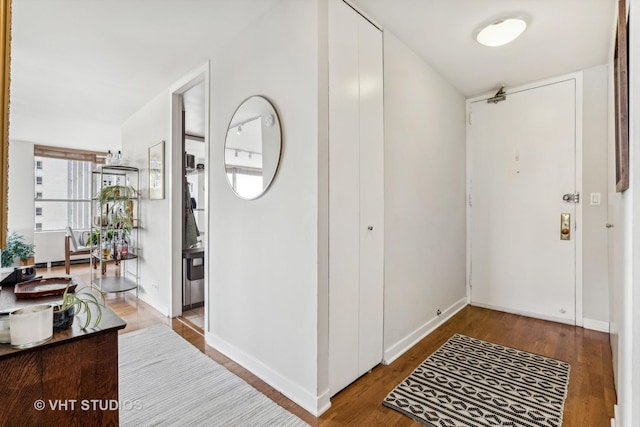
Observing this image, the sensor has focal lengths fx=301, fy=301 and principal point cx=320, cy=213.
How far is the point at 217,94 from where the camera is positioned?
8.27 ft

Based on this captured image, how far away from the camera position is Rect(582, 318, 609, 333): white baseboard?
110 inches

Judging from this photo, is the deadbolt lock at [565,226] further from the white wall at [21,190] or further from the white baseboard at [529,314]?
the white wall at [21,190]

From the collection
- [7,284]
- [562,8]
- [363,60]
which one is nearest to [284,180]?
[363,60]

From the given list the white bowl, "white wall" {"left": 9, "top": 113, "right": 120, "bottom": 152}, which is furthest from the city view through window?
the white bowl

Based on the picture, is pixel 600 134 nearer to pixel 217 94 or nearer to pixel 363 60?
pixel 363 60

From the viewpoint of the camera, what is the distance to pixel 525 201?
3234mm

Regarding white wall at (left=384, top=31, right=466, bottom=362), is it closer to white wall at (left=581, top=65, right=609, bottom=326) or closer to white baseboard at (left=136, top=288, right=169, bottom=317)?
white wall at (left=581, top=65, right=609, bottom=326)

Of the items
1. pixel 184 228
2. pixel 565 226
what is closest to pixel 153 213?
pixel 184 228

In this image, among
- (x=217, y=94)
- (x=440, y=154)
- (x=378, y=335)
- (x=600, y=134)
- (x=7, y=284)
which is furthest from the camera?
(x=440, y=154)

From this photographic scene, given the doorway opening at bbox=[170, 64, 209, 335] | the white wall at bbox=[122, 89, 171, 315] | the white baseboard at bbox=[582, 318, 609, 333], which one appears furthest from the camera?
the white wall at bbox=[122, 89, 171, 315]

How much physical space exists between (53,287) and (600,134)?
14.2ft

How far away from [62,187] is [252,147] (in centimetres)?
631

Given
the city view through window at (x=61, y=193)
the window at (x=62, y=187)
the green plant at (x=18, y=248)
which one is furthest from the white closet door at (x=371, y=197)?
the city view through window at (x=61, y=193)

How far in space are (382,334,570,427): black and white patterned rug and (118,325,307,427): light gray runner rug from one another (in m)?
0.72
